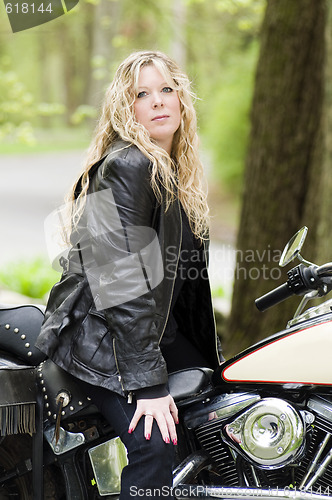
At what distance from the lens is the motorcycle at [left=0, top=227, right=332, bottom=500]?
→ 2.56 m

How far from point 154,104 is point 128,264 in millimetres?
647

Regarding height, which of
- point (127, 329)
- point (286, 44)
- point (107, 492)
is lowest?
point (107, 492)

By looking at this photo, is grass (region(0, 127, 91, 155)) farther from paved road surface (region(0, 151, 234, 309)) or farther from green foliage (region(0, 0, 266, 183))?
green foliage (region(0, 0, 266, 183))

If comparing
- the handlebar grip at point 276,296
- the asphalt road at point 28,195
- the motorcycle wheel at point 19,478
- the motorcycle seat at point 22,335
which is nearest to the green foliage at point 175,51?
the handlebar grip at point 276,296

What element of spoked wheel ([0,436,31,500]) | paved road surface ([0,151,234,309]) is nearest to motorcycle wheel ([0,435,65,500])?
spoked wheel ([0,436,31,500])

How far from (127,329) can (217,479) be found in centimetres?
75

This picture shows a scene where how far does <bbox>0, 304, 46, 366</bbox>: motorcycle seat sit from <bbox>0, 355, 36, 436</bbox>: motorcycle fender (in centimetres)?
14

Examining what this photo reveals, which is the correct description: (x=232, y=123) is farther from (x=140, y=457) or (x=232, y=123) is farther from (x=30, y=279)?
(x=140, y=457)

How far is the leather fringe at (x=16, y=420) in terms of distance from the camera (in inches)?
107

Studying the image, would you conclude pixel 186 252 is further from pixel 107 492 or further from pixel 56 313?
pixel 107 492

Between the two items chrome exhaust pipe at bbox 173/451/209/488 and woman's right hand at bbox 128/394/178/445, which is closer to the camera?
woman's right hand at bbox 128/394/178/445

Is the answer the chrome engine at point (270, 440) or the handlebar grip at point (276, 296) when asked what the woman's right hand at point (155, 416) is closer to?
the chrome engine at point (270, 440)

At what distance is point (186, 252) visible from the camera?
113 inches

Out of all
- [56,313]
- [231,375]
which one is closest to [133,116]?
[56,313]
